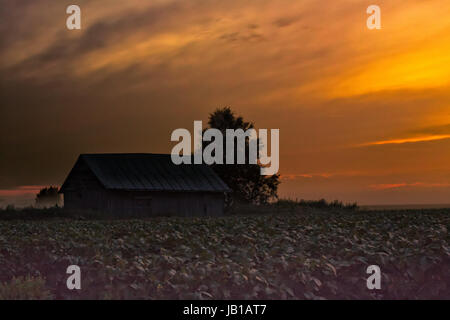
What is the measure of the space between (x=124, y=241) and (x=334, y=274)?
7.04 meters

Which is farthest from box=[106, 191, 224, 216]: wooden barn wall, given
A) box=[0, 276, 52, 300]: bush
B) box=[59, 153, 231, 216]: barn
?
box=[0, 276, 52, 300]: bush

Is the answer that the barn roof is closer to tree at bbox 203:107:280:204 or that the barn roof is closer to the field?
tree at bbox 203:107:280:204

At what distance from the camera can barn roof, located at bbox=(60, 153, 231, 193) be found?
47.4 metres

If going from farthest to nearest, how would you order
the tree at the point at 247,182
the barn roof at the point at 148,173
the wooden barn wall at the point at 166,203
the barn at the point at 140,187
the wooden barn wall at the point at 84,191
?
the tree at the point at 247,182 < the barn roof at the point at 148,173 < the wooden barn wall at the point at 84,191 < the barn at the point at 140,187 < the wooden barn wall at the point at 166,203

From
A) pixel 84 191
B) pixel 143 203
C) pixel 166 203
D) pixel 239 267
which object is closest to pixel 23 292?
pixel 239 267

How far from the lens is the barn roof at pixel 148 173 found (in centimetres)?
4738

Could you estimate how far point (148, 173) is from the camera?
50.0 m

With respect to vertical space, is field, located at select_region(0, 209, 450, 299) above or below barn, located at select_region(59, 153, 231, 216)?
below

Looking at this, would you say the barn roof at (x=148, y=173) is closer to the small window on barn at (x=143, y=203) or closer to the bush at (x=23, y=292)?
the small window on barn at (x=143, y=203)

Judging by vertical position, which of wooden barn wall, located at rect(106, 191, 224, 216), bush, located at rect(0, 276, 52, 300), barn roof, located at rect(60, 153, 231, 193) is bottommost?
bush, located at rect(0, 276, 52, 300)

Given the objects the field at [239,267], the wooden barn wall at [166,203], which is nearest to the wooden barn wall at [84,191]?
the wooden barn wall at [166,203]

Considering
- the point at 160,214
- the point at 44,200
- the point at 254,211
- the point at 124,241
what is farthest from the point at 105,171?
the point at 124,241

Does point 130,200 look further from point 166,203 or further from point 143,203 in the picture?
point 166,203

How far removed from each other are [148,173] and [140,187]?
2.95 metres
